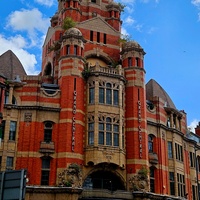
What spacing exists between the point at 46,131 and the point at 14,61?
11642 mm

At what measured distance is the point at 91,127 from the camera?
43.2 meters

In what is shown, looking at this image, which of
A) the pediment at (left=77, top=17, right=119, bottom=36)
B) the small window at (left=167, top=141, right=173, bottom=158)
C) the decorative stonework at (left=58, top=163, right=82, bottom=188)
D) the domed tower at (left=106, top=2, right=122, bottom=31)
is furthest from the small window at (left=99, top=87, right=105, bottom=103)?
the domed tower at (left=106, top=2, right=122, bottom=31)

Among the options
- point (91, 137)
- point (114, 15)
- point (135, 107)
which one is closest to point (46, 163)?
point (91, 137)

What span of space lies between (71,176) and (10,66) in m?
16.7

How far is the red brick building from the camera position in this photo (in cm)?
4059

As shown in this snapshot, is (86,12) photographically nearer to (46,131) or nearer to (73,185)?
(46,131)

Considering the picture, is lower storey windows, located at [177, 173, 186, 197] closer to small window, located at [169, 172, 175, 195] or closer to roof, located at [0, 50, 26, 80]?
small window, located at [169, 172, 175, 195]

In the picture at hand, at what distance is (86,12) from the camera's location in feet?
183

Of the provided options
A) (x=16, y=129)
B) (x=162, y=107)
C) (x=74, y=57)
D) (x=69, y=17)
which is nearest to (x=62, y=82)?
(x=74, y=57)

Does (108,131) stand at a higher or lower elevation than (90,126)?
lower

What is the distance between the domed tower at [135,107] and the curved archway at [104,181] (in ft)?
5.92

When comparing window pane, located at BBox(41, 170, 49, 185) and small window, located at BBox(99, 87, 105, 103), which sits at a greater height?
small window, located at BBox(99, 87, 105, 103)

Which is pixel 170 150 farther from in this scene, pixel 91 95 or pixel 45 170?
pixel 45 170

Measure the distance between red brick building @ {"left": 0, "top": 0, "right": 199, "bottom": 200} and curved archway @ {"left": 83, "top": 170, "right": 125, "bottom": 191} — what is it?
0.37 feet
